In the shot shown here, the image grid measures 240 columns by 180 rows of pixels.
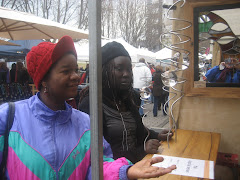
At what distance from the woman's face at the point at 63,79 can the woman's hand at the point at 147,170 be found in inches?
19.8

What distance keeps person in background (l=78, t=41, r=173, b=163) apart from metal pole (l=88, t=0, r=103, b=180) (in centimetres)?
92

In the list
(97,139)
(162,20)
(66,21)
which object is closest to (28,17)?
(162,20)

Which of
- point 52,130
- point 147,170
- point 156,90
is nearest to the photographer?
point 147,170

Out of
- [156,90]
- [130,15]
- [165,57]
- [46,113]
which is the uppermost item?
[130,15]

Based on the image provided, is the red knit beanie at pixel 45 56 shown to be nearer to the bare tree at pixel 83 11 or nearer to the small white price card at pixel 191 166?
the small white price card at pixel 191 166

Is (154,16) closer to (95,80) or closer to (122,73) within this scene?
(122,73)

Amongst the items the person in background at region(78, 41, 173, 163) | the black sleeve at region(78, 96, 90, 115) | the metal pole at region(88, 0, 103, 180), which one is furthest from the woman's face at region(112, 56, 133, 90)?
the metal pole at region(88, 0, 103, 180)

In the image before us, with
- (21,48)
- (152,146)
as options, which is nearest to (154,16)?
(152,146)

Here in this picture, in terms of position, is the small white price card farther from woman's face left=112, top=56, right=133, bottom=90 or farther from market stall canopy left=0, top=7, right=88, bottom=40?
market stall canopy left=0, top=7, right=88, bottom=40

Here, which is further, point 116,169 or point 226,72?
point 226,72

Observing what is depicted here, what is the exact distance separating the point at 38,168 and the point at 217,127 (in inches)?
71.5

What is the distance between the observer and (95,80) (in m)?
0.67

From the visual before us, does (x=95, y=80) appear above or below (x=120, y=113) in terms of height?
above

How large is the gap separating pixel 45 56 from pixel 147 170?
730 mm
